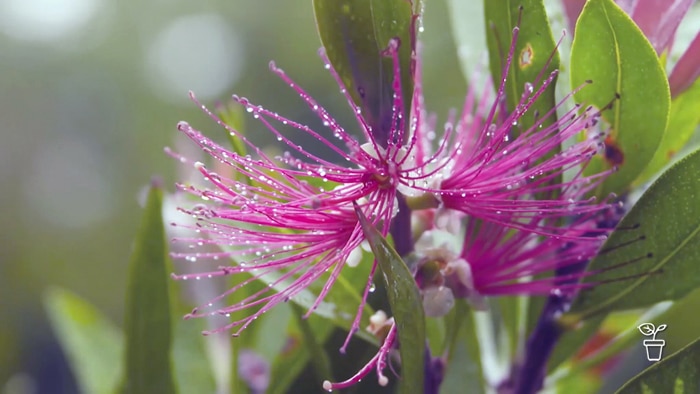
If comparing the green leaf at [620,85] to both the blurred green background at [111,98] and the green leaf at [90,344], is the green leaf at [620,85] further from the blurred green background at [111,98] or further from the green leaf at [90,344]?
the blurred green background at [111,98]

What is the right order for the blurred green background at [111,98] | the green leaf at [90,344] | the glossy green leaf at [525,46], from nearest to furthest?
the glossy green leaf at [525,46] < the green leaf at [90,344] < the blurred green background at [111,98]

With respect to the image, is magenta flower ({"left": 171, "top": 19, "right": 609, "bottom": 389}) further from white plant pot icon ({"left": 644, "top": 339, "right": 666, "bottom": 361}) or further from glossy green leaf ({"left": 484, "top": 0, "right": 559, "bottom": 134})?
white plant pot icon ({"left": 644, "top": 339, "right": 666, "bottom": 361})

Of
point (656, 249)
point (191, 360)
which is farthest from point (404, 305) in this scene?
point (191, 360)

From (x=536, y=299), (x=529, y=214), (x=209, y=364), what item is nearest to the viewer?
(x=529, y=214)

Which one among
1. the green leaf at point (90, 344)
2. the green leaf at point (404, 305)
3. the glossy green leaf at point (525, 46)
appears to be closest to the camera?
the green leaf at point (404, 305)

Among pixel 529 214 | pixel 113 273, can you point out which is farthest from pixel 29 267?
pixel 529 214

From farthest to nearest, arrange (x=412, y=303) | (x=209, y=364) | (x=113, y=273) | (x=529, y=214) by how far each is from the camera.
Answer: (x=113, y=273) < (x=209, y=364) < (x=529, y=214) < (x=412, y=303)

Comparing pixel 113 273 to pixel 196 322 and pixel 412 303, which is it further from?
pixel 412 303

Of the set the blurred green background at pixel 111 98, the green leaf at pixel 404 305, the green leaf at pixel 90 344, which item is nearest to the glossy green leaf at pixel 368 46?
the green leaf at pixel 404 305
